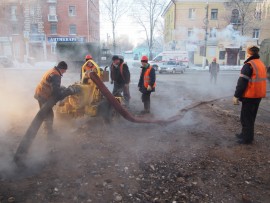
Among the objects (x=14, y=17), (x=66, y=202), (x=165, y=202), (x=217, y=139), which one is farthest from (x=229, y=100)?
(x=14, y=17)

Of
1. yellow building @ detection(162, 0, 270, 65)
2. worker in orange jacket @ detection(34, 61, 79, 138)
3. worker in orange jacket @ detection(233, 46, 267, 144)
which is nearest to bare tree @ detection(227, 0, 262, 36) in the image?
yellow building @ detection(162, 0, 270, 65)

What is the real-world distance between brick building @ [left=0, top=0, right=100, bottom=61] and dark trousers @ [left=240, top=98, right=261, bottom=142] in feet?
27.4

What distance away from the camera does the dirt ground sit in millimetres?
3078

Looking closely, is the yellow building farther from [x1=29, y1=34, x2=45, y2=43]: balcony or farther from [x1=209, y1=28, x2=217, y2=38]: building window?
[x1=29, y1=34, x2=45, y2=43]: balcony

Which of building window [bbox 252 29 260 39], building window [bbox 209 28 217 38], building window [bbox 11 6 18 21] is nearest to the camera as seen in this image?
building window [bbox 11 6 18 21]

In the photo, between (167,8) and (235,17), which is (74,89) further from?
(167,8)

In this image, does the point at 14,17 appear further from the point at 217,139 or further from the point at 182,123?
the point at 217,139

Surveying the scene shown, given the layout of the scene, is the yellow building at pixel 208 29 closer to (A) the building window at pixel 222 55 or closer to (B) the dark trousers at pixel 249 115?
(A) the building window at pixel 222 55

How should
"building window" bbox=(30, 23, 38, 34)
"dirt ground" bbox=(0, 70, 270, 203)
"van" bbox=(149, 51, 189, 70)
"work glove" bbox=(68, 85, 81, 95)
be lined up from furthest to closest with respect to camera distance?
A: 1. "van" bbox=(149, 51, 189, 70)
2. "building window" bbox=(30, 23, 38, 34)
3. "work glove" bbox=(68, 85, 81, 95)
4. "dirt ground" bbox=(0, 70, 270, 203)

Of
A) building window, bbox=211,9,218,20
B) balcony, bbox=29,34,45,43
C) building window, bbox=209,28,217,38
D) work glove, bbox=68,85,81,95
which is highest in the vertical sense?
building window, bbox=211,9,218,20

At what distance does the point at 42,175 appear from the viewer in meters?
3.42

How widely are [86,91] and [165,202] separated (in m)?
3.00

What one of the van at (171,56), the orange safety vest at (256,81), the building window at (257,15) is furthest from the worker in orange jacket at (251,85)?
the van at (171,56)

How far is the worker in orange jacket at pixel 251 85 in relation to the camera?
4309 mm
